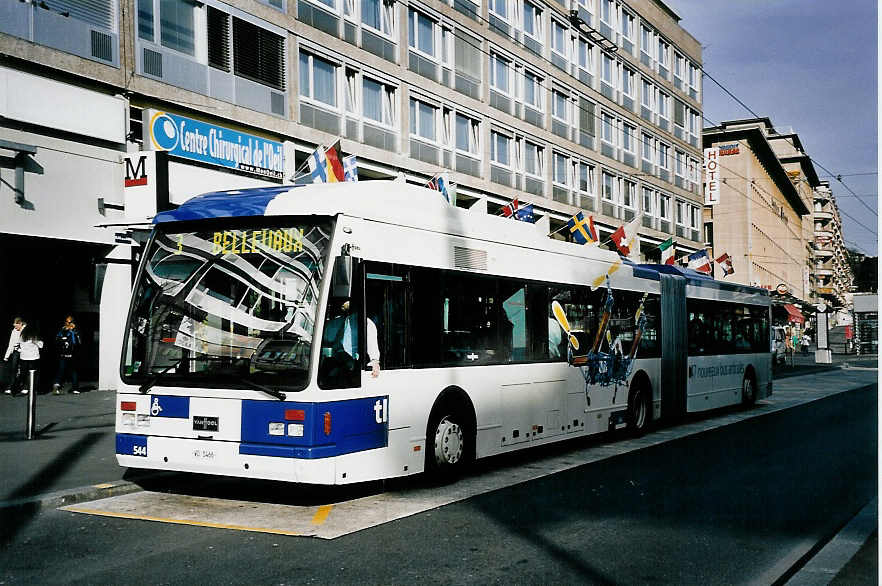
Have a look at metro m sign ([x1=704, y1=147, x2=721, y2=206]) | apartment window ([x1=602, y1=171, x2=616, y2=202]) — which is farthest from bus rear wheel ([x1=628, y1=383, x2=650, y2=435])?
metro m sign ([x1=704, y1=147, x2=721, y2=206])

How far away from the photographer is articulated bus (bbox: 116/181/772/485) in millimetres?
8023

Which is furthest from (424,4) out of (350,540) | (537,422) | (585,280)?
(350,540)

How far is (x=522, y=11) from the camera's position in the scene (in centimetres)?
3678

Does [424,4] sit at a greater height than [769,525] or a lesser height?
greater

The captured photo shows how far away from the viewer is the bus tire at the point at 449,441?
951 centimetres

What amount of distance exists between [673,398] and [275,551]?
37.5 feet

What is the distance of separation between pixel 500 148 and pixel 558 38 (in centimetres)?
830

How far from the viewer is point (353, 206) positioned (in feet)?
28.0

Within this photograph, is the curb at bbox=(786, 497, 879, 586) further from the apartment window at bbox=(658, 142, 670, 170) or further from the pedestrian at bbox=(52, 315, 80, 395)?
the apartment window at bbox=(658, 142, 670, 170)

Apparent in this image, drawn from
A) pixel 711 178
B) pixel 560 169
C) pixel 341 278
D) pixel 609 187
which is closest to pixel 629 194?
pixel 609 187

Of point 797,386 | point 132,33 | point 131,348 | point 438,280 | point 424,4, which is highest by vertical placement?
point 424,4

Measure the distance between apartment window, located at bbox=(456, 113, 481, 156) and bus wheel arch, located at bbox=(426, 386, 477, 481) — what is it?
22.8 m

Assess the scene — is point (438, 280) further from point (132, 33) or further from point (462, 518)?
point (132, 33)

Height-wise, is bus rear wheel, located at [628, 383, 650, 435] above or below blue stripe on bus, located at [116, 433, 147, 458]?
below
